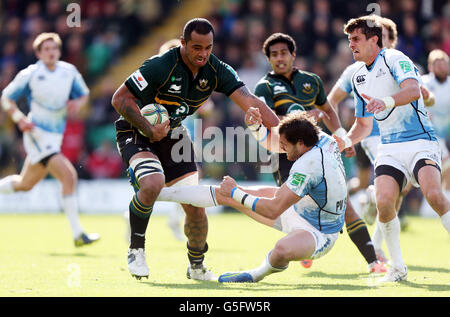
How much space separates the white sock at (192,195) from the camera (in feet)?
21.9

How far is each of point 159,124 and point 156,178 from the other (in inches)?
18.7

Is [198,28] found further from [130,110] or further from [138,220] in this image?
[138,220]

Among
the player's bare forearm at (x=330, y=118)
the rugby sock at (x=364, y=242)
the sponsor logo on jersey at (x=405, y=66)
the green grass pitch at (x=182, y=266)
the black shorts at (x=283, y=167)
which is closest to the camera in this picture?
the green grass pitch at (x=182, y=266)

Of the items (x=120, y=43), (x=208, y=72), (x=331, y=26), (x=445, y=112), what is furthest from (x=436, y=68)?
→ (x=120, y=43)

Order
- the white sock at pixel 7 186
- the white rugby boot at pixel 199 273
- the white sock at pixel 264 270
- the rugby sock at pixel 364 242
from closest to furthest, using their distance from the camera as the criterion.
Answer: the white sock at pixel 264 270 → the white rugby boot at pixel 199 273 → the rugby sock at pixel 364 242 → the white sock at pixel 7 186

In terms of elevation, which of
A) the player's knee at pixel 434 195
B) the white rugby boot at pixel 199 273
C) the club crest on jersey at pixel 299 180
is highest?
the club crest on jersey at pixel 299 180

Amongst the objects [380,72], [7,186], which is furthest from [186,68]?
[7,186]

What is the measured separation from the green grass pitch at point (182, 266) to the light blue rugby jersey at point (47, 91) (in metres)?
1.82

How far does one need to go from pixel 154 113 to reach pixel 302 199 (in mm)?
1514

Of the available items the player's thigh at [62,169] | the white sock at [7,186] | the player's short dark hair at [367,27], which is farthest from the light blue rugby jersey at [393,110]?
the white sock at [7,186]

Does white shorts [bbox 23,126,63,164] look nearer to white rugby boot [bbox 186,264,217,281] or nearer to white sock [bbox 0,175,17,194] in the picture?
white sock [bbox 0,175,17,194]

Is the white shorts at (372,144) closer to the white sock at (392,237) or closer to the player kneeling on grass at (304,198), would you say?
the white sock at (392,237)

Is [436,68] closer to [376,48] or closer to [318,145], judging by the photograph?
[376,48]

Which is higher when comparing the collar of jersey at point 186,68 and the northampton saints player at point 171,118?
the collar of jersey at point 186,68
